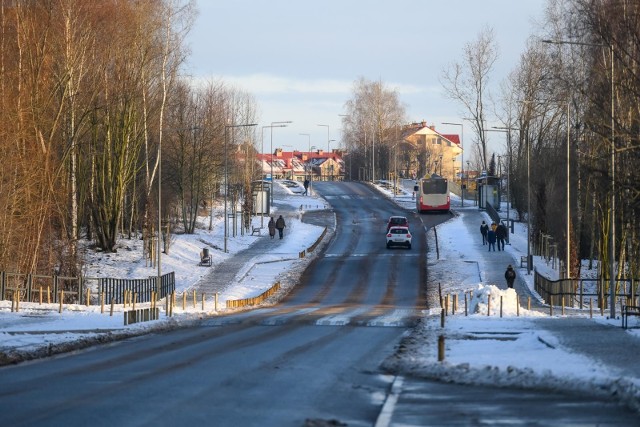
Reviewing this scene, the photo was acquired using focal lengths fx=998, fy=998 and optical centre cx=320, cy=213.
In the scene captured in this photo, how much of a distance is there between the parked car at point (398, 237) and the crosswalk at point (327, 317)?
96.0 feet

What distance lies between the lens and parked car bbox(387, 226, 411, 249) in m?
70.5

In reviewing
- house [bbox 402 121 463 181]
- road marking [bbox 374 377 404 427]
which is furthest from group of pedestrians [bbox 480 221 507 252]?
house [bbox 402 121 463 181]

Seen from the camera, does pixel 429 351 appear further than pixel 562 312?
No

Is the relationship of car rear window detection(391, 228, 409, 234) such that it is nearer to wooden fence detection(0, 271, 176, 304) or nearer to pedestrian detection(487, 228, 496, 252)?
pedestrian detection(487, 228, 496, 252)

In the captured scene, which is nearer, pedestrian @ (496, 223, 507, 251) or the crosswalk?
the crosswalk

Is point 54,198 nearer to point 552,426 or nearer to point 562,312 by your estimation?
point 562,312

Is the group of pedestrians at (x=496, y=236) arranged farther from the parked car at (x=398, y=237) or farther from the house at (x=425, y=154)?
the house at (x=425, y=154)

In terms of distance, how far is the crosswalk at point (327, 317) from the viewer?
3193 centimetres

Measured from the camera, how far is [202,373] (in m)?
17.0

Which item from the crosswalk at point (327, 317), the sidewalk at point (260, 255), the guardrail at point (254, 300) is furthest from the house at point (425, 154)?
the crosswalk at point (327, 317)

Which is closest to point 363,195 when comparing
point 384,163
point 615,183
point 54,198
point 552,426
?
point 384,163

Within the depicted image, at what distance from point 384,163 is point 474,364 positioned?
135m

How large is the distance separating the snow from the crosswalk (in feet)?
3.23

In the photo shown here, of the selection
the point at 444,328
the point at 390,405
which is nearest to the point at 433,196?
the point at 444,328
